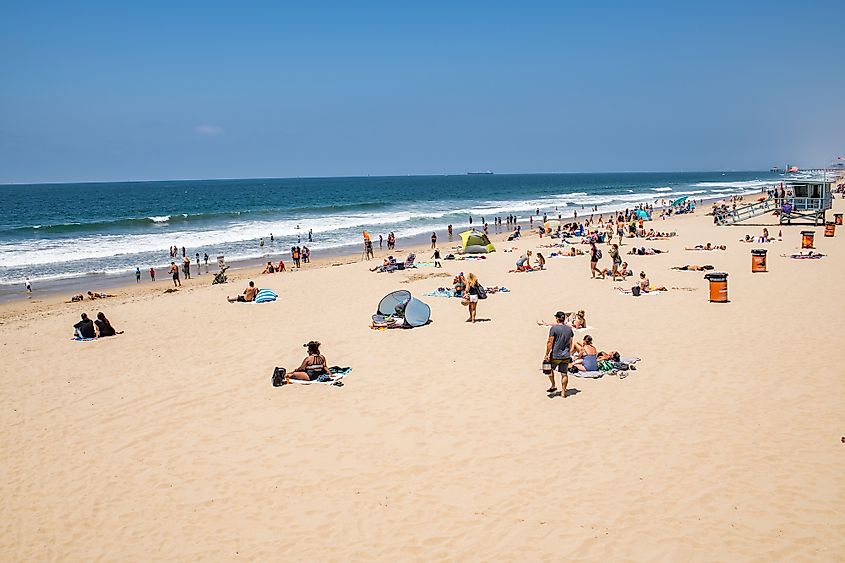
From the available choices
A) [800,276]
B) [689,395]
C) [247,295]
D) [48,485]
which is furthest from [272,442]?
[800,276]

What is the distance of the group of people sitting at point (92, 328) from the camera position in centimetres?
1405

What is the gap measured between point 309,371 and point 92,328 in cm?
674

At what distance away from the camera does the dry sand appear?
5.78 meters

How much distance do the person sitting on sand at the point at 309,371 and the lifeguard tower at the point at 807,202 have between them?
94.7 feet

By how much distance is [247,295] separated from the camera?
18.0 meters

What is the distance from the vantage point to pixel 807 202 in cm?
3125

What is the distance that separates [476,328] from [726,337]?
15.8ft

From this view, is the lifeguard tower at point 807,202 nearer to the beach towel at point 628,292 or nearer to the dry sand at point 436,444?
the beach towel at point 628,292

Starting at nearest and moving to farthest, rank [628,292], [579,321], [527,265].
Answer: [579,321] < [628,292] < [527,265]

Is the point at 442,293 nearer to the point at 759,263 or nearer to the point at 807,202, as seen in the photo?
the point at 759,263

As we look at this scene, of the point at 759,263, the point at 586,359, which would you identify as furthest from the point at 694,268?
the point at 586,359

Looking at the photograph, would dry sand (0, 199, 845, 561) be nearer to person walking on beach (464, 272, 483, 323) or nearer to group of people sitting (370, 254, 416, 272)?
person walking on beach (464, 272, 483, 323)

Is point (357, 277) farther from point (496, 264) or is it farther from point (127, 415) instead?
point (127, 415)

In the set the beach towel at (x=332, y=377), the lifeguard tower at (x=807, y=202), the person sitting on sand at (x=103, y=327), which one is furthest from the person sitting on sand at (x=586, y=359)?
the lifeguard tower at (x=807, y=202)
